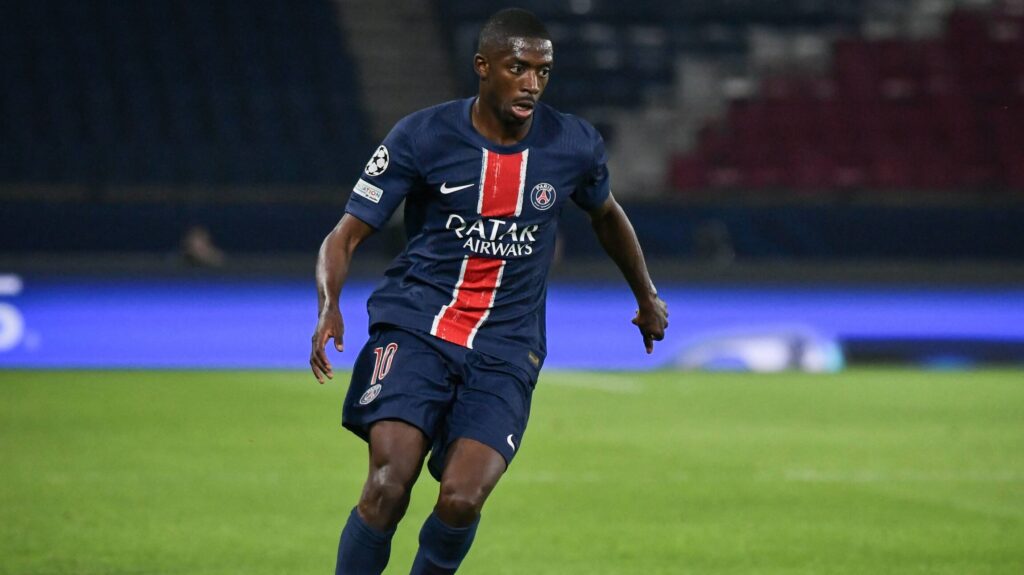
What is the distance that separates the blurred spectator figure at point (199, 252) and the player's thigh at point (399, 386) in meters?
11.0

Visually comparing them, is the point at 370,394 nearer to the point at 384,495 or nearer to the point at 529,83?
the point at 384,495

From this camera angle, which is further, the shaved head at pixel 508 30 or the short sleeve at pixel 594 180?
the short sleeve at pixel 594 180

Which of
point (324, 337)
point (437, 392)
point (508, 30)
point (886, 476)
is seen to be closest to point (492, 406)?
point (437, 392)

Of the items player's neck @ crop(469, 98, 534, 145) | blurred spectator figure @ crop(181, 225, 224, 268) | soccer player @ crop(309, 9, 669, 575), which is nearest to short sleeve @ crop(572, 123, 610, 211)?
soccer player @ crop(309, 9, 669, 575)

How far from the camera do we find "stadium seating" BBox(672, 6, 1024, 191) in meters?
19.9

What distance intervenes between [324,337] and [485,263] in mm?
648

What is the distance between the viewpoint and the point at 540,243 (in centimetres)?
490

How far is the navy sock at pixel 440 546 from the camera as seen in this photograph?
4.48 meters

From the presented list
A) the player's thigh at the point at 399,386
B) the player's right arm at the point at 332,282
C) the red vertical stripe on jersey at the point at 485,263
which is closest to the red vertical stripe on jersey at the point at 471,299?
the red vertical stripe on jersey at the point at 485,263

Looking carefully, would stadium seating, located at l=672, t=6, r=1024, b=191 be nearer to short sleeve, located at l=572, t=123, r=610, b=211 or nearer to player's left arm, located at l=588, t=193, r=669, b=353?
player's left arm, located at l=588, t=193, r=669, b=353

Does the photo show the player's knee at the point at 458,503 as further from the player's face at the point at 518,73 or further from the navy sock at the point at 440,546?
the player's face at the point at 518,73

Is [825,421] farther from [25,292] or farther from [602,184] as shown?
[25,292]

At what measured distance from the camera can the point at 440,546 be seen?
450cm

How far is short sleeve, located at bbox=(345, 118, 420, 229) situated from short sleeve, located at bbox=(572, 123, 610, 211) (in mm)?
577
